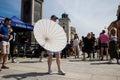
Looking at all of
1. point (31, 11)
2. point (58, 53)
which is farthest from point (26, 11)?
point (58, 53)

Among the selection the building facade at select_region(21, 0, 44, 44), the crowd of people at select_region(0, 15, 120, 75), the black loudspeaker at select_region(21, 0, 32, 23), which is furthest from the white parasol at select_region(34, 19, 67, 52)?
the black loudspeaker at select_region(21, 0, 32, 23)

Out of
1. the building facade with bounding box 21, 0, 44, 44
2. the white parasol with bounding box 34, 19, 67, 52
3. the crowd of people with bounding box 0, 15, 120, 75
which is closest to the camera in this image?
the white parasol with bounding box 34, 19, 67, 52

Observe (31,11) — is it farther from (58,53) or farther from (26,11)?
(58,53)

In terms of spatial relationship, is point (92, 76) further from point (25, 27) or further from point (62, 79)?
point (25, 27)

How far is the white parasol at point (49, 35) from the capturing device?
7.07 m

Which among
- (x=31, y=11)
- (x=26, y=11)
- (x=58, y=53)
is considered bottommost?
(x=58, y=53)

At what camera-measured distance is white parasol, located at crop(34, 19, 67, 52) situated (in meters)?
7.07

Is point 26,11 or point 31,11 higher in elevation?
point 26,11

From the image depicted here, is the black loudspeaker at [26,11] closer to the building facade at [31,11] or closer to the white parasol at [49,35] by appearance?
the building facade at [31,11]

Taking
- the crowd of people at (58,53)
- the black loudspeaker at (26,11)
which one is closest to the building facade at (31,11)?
the black loudspeaker at (26,11)

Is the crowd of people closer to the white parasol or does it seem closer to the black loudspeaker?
the white parasol

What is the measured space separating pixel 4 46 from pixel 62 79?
2533 mm

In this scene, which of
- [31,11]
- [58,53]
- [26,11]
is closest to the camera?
[58,53]

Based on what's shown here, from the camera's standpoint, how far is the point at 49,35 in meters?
7.34
